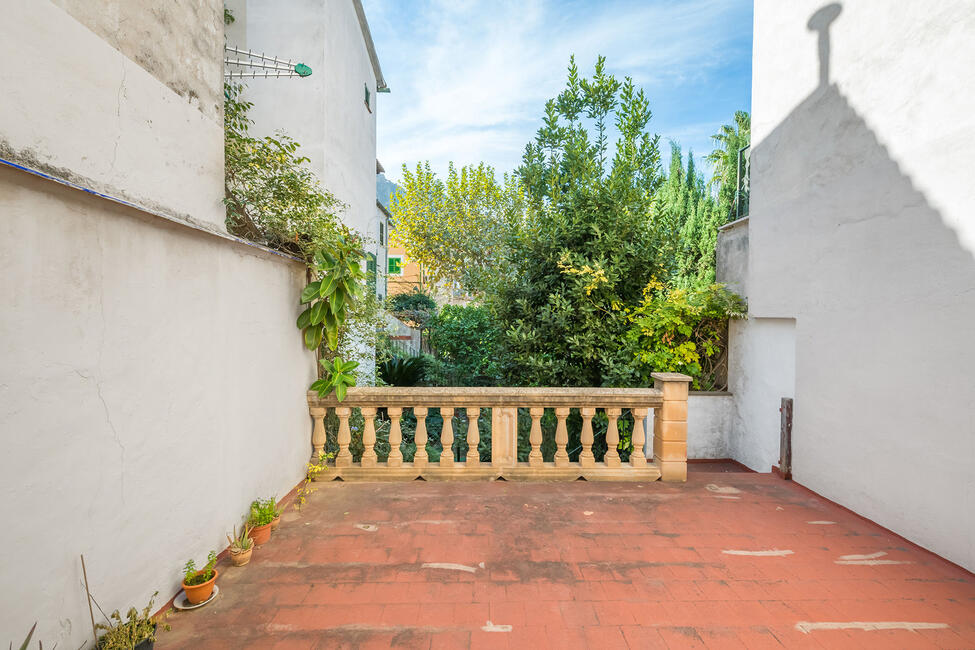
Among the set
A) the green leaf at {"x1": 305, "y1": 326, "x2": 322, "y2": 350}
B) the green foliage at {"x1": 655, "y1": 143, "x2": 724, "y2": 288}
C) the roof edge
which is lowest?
the green leaf at {"x1": 305, "y1": 326, "x2": 322, "y2": 350}

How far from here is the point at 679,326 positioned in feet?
17.3

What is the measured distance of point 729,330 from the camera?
5660 mm

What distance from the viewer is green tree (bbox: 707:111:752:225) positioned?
10195mm

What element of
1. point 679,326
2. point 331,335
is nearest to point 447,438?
point 331,335

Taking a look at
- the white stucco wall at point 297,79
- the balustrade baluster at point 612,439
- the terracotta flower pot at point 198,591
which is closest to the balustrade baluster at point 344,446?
the terracotta flower pot at point 198,591

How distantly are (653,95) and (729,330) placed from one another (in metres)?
3.05

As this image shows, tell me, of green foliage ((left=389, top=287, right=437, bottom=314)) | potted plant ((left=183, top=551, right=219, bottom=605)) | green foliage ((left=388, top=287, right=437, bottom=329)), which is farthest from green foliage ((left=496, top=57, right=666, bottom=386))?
green foliage ((left=389, top=287, right=437, bottom=314))

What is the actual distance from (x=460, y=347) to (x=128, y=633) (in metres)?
7.91

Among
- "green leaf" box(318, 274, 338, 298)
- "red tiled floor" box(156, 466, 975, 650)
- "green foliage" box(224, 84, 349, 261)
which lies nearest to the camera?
"red tiled floor" box(156, 466, 975, 650)

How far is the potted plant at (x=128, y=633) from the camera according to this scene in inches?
72.9

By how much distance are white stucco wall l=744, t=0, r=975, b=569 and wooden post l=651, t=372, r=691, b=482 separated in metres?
1.22

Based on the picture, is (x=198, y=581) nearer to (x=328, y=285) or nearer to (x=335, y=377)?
(x=335, y=377)

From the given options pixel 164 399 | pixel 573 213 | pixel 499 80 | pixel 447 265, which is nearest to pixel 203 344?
pixel 164 399

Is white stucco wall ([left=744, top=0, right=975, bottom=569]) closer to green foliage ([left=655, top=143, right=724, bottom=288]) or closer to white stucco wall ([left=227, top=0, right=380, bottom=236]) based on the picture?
green foliage ([left=655, top=143, right=724, bottom=288])
